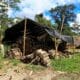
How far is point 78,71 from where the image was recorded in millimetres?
15117

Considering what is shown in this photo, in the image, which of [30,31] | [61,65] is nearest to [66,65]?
[61,65]

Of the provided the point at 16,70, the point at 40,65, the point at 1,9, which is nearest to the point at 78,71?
the point at 40,65

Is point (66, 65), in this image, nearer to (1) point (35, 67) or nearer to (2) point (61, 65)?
(2) point (61, 65)

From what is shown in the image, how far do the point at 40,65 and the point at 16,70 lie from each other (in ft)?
6.08

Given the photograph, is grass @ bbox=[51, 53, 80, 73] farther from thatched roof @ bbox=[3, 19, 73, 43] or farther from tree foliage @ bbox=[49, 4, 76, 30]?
tree foliage @ bbox=[49, 4, 76, 30]

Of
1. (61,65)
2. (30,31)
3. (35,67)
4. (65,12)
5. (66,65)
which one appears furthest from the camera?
(65,12)

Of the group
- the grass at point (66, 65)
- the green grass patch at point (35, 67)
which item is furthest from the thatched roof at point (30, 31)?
the green grass patch at point (35, 67)

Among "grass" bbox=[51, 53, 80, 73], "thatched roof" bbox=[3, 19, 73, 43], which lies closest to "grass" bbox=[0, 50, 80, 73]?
"grass" bbox=[51, 53, 80, 73]

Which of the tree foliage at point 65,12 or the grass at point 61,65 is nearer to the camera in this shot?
the grass at point 61,65

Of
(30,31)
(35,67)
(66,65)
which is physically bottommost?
(66,65)

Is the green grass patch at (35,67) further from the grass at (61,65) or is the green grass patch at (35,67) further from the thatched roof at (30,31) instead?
the thatched roof at (30,31)

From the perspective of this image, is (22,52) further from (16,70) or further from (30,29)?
(16,70)

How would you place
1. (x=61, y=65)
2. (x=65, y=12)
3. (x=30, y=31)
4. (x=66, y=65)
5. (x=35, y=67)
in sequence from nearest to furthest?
(x=35, y=67), (x=61, y=65), (x=66, y=65), (x=30, y=31), (x=65, y=12)

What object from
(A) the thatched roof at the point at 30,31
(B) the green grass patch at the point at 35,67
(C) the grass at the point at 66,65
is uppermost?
(A) the thatched roof at the point at 30,31
